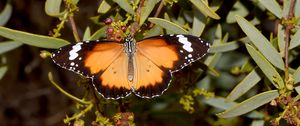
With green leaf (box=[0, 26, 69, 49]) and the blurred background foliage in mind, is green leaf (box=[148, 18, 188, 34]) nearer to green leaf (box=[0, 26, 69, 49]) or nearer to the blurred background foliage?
the blurred background foliage

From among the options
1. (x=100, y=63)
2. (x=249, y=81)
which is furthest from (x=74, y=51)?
(x=249, y=81)

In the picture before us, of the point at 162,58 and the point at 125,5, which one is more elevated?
the point at 125,5

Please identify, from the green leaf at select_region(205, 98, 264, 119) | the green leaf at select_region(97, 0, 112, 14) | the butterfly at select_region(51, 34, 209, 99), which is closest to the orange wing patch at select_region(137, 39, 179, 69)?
the butterfly at select_region(51, 34, 209, 99)

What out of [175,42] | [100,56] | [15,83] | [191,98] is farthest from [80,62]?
[15,83]

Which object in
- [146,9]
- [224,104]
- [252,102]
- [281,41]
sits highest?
[146,9]

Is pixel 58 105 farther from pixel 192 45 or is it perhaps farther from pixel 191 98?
pixel 192 45

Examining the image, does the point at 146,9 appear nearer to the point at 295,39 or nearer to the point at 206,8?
the point at 206,8
